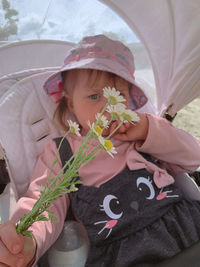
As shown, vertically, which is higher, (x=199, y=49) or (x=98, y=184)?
(x=199, y=49)

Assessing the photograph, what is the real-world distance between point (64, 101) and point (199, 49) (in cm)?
65

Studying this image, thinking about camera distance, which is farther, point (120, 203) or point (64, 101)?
point (64, 101)

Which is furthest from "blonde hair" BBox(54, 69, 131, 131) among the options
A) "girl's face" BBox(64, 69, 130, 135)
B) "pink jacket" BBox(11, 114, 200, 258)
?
"pink jacket" BBox(11, 114, 200, 258)

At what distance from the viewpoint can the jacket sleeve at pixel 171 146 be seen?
1.06m

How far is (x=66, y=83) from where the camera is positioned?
111cm

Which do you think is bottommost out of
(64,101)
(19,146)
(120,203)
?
(120,203)

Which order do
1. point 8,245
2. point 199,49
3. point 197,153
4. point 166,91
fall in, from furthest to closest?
point 166,91, point 199,49, point 197,153, point 8,245

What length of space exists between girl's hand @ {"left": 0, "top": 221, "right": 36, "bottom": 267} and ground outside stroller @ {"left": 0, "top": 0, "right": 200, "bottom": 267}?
1.05 ft

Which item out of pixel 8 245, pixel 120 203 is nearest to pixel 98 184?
pixel 120 203

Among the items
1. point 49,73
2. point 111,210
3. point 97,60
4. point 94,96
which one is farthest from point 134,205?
point 49,73

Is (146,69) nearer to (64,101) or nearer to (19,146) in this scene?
(64,101)

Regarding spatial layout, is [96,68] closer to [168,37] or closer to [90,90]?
[90,90]

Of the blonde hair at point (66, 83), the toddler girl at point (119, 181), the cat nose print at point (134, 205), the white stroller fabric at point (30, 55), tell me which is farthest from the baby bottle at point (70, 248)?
the white stroller fabric at point (30, 55)

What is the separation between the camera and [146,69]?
56.8 inches
